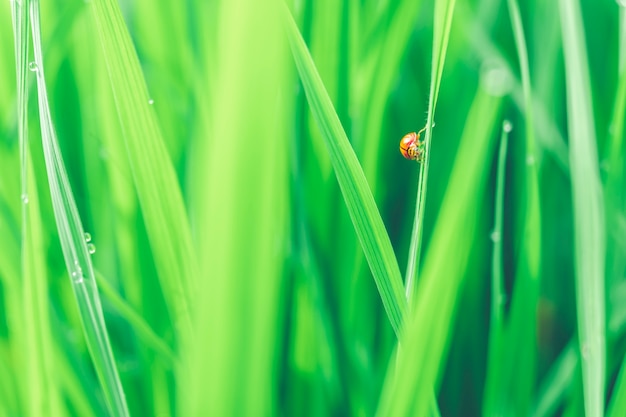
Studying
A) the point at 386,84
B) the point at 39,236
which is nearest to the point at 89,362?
the point at 39,236

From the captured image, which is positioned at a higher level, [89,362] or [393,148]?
[393,148]

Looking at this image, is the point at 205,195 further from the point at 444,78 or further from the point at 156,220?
the point at 444,78

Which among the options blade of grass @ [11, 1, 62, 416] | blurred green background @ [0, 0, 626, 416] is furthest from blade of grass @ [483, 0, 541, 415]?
blade of grass @ [11, 1, 62, 416]

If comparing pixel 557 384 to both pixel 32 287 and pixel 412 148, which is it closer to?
pixel 412 148

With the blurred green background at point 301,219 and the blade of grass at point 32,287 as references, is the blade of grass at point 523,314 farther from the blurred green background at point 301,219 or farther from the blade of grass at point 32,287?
the blade of grass at point 32,287

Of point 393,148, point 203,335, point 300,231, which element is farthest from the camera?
point 393,148

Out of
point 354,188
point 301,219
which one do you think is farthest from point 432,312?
point 301,219
